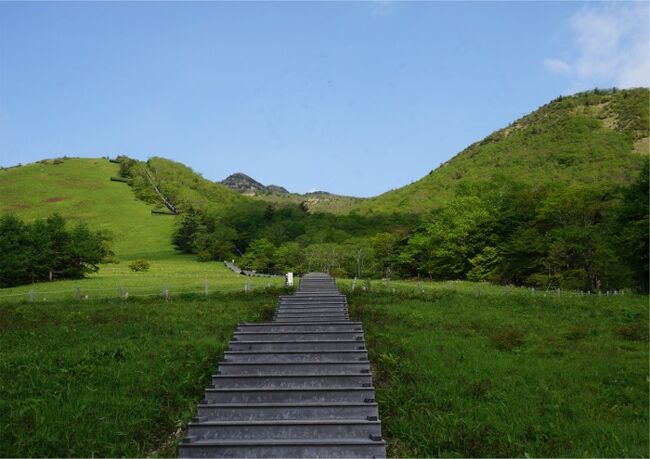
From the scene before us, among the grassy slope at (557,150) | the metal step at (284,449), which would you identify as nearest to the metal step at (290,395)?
the metal step at (284,449)

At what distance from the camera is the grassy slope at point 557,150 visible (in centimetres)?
11075

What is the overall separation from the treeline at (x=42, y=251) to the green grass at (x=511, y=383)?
41.8m

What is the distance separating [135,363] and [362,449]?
21.8 feet

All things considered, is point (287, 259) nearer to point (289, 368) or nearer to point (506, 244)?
point (506, 244)

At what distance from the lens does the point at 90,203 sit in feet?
481

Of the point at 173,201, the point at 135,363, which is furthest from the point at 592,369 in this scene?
the point at 173,201

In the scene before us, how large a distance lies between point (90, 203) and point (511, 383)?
6126 inches

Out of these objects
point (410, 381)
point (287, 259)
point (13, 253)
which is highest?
point (13, 253)

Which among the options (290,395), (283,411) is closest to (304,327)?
(290,395)

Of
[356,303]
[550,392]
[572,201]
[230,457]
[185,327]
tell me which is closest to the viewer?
[230,457]

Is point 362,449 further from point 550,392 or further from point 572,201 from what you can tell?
point 572,201

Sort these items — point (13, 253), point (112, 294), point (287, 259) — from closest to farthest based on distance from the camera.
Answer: point (112, 294)
point (13, 253)
point (287, 259)

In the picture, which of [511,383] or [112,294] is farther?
[112,294]

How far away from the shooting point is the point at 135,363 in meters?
11.9
